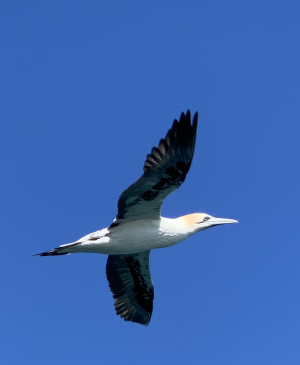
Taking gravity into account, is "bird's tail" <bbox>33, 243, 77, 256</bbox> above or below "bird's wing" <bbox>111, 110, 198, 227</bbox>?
below

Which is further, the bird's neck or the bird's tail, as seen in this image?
the bird's neck

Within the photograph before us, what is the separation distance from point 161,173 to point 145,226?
6.12ft

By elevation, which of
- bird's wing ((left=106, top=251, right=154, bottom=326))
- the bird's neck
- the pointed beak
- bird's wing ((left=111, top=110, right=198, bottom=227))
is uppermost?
bird's wing ((left=111, top=110, right=198, bottom=227))

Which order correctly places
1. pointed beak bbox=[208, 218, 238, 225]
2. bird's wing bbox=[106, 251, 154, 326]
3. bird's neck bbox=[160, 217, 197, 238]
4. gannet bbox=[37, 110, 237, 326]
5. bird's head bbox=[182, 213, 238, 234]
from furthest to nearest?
bird's wing bbox=[106, 251, 154, 326] < pointed beak bbox=[208, 218, 238, 225] < bird's head bbox=[182, 213, 238, 234] < bird's neck bbox=[160, 217, 197, 238] < gannet bbox=[37, 110, 237, 326]

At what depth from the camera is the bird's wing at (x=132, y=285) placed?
1772 cm

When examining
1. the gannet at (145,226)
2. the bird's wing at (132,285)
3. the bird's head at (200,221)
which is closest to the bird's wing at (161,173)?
the gannet at (145,226)

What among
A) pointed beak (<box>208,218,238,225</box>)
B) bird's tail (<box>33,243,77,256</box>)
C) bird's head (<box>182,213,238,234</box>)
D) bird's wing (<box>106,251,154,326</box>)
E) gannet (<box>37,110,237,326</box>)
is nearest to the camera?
gannet (<box>37,110,237,326</box>)

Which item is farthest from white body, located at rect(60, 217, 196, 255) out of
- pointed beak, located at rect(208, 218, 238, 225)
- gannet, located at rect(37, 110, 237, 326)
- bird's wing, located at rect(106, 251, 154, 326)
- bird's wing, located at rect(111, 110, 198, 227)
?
bird's wing, located at rect(106, 251, 154, 326)

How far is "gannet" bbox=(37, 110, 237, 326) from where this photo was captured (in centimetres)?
1409

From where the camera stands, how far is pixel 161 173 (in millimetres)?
14430

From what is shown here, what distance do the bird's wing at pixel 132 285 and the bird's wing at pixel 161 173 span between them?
94.7 inches

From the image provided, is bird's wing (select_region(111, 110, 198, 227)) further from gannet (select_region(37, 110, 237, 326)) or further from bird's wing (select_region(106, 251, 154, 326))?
bird's wing (select_region(106, 251, 154, 326))

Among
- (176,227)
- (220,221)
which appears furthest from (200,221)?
(176,227)

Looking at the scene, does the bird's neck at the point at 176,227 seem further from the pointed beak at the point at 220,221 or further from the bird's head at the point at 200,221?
the pointed beak at the point at 220,221
